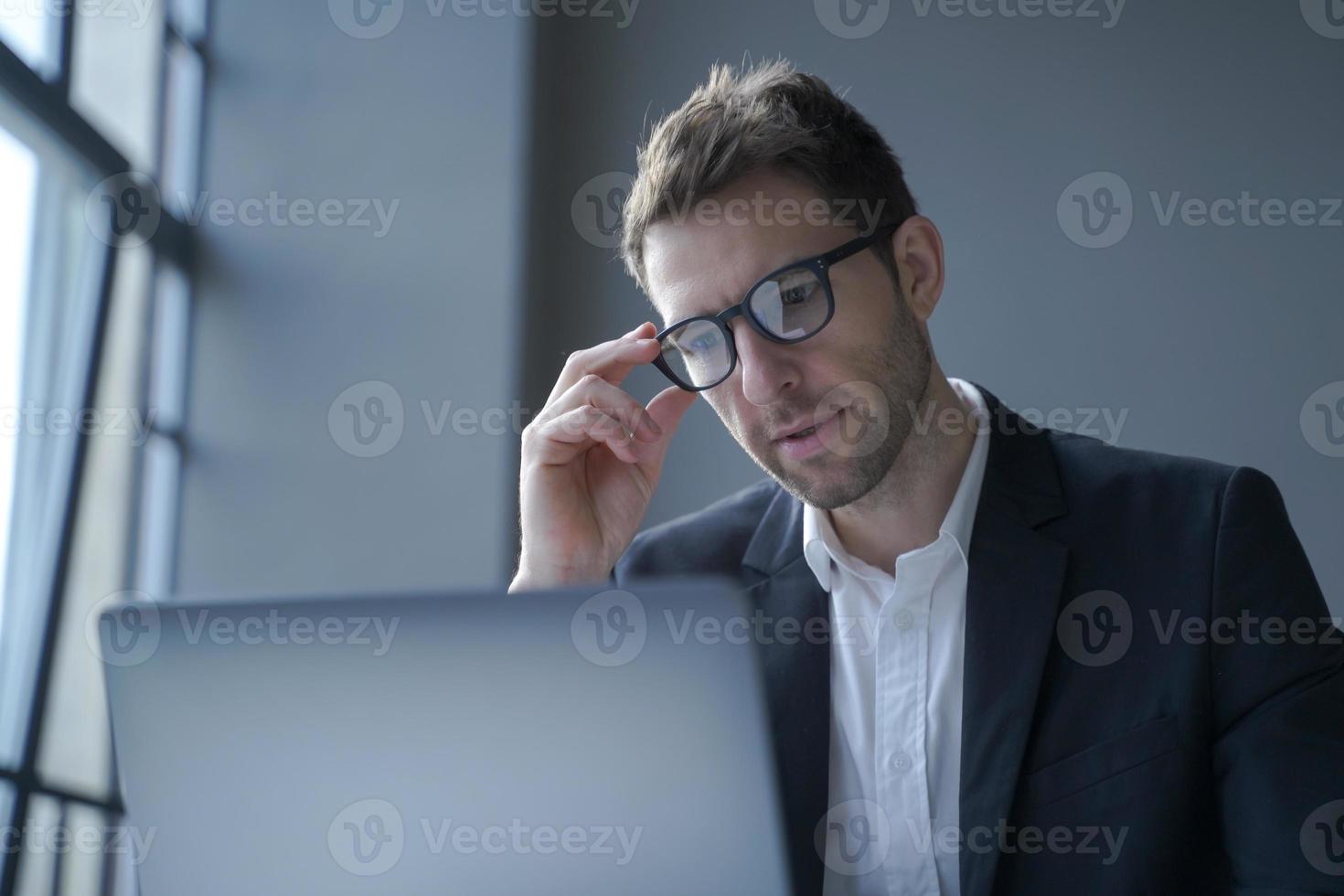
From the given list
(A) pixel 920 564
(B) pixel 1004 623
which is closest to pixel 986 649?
(B) pixel 1004 623

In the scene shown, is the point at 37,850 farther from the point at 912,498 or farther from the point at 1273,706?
the point at 1273,706

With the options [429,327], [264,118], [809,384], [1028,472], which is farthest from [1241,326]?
[264,118]

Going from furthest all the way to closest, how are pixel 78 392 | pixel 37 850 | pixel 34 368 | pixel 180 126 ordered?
pixel 180 126, pixel 78 392, pixel 34 368, pixel 37 850

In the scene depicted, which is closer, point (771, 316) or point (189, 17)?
point (771, 316)

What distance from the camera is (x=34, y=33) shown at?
262cm

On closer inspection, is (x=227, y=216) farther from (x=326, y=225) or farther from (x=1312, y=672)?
(x=1312, y=672)

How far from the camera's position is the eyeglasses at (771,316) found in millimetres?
1594

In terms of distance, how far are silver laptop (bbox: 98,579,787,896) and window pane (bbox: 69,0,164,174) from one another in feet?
7.91

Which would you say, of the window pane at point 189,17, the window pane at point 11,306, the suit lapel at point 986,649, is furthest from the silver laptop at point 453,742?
the window pane at point 189,17

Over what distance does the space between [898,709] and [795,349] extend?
0.50 meters

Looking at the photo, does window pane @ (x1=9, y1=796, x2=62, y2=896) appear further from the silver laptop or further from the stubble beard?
the silver laptop

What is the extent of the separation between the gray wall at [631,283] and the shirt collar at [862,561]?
1446 mm

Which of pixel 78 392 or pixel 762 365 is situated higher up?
pixel 78 392

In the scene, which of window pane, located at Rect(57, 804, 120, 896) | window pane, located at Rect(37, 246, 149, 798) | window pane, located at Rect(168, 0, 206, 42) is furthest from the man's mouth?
window pane, located at Rect(168, 0, 206, 42)
